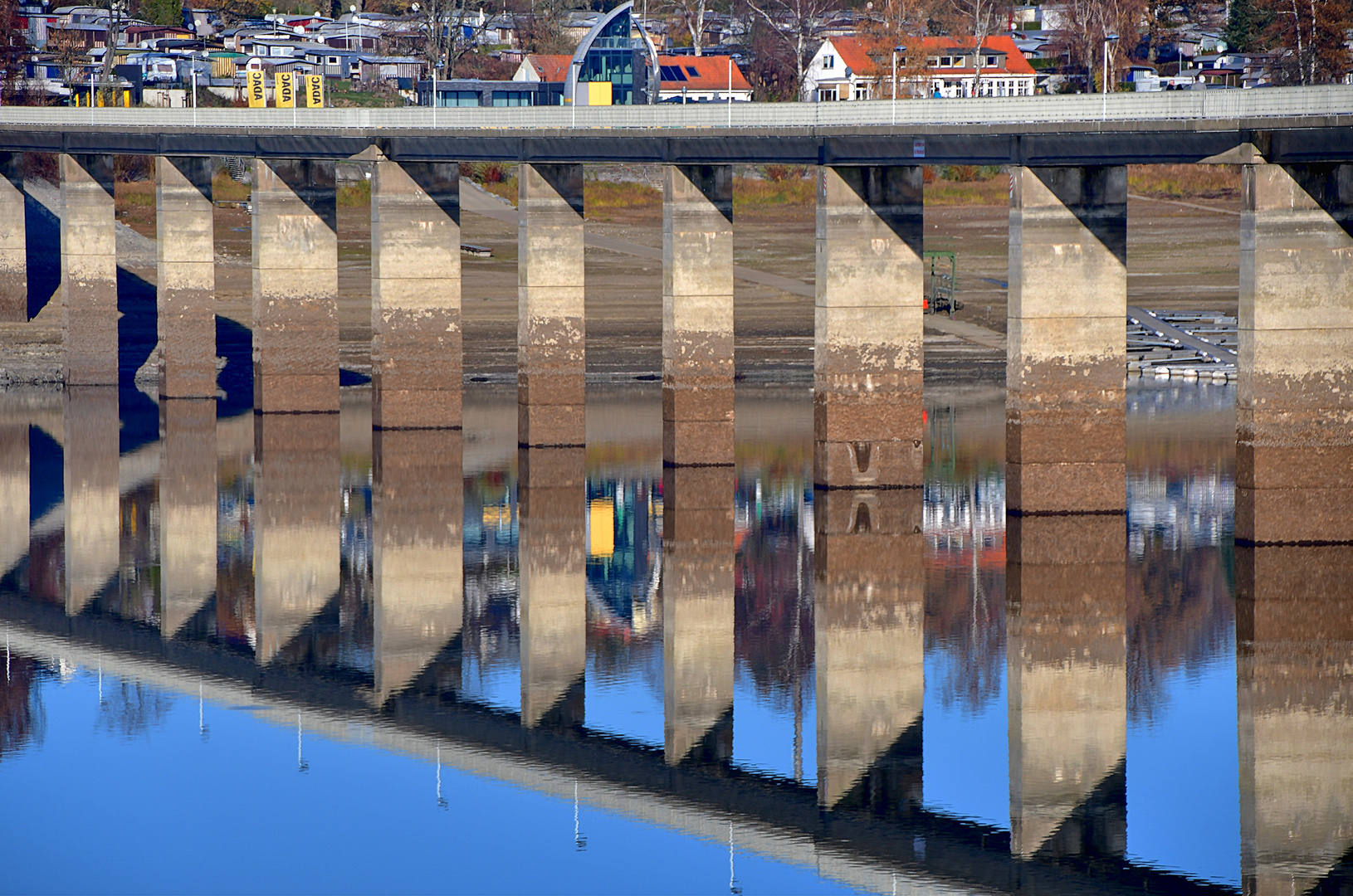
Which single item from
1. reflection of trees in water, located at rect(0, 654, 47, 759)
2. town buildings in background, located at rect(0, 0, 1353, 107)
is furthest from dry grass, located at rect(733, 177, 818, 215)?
reflection of trees in water, located at rect(0, 654, 47, 759)

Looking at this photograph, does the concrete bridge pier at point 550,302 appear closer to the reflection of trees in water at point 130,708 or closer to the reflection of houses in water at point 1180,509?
the reflection of houses in water at point 1180,509

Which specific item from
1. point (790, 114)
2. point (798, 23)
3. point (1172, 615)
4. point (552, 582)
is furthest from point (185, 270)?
point (798, 23)

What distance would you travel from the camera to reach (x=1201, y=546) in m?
32.8

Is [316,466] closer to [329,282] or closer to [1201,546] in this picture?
[329,282]

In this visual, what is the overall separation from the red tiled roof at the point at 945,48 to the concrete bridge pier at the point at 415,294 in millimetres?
50882

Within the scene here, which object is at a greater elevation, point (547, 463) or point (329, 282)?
point (329, 282)

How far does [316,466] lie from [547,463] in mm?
5077

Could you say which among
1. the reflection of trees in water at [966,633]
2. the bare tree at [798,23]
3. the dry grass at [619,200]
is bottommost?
the reflection of trees in water at [966,633]

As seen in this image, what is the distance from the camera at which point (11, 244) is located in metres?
56.8

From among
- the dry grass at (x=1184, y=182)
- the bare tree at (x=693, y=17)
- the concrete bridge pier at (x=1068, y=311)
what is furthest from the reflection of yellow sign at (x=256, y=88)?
the bare tree at (x=693, y=17)

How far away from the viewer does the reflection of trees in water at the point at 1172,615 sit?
2525 centimetres

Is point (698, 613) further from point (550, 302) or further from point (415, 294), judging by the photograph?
point (415, 294)

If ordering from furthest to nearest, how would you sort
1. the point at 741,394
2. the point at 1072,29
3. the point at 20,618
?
1. the point at 1072,29
2. the point at 741,394
3. the point at 20,618

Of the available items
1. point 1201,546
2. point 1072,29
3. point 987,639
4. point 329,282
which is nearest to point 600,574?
point 987,639
